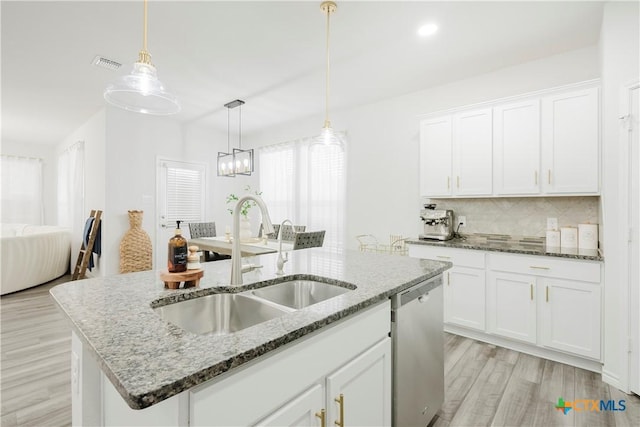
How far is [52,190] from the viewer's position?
7.20m

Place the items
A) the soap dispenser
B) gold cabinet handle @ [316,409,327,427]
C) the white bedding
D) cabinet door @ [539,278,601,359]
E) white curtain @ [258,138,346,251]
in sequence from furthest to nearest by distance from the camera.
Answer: white curtain @ [258,138,346,251] < the white bedding < cabinet door @ [539,278,601,359] < the soap dispenser < gold cabinet handle @ [316,409,327,427]

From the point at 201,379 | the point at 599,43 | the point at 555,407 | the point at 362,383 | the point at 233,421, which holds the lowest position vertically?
the point at 555,407

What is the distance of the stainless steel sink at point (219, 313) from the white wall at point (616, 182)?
247 centimetres

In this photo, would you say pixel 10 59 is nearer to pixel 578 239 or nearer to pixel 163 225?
pixel 163 225

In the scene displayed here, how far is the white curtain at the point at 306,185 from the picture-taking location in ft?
15.7

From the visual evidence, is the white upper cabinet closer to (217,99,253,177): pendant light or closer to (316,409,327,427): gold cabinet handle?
(217,99,253,177): pendant light

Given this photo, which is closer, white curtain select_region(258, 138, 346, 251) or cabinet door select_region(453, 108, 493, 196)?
cabinet door select_region(453, 108, 493, 196)

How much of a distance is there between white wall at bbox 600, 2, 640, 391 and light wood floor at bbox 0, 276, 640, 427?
0.28 metres

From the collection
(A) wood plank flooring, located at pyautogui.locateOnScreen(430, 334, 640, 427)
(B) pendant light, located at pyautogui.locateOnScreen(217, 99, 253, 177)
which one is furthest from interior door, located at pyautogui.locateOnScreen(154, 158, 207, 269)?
(A) wood plank flooring, located at pyautogui.locateOnScreen(430, 334, 640, 427)

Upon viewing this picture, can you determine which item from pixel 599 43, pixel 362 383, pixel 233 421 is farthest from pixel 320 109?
pixel 233 421

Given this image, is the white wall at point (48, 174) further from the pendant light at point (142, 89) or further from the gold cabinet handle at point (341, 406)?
the gold cabinet handle at point (341, 406)

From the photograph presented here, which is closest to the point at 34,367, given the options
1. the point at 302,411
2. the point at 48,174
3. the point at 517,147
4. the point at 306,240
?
the point at 306,240

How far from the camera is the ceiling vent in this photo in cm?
314

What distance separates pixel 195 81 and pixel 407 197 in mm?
3024
